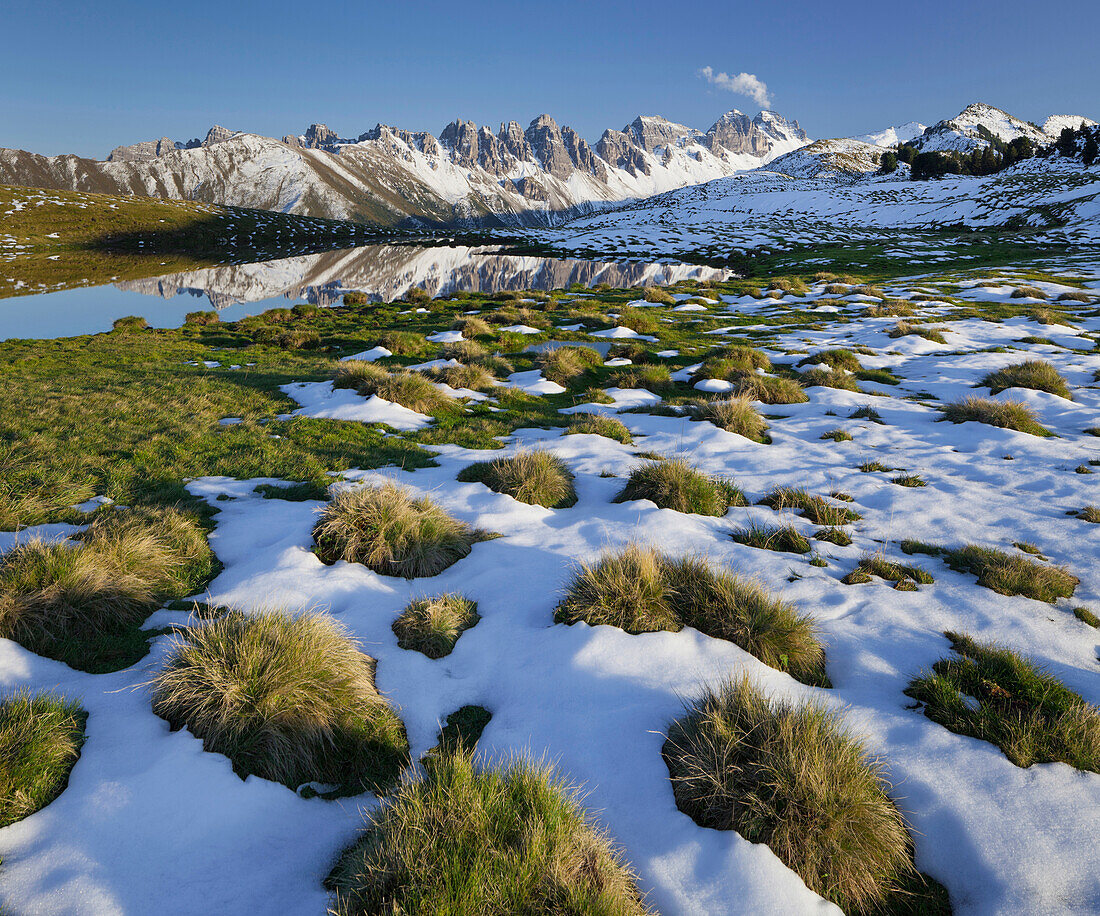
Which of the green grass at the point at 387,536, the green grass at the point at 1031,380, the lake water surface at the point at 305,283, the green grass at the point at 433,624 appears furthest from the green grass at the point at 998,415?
the lake water surface at the point at 305,283

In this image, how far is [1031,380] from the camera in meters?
13.2

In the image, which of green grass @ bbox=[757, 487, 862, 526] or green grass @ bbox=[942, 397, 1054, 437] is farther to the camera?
green grass @ bbox=[942, 397, 1054, 437]

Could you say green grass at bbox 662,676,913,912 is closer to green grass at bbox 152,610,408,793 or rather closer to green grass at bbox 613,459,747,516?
green grass at bbox 152,610,408,793

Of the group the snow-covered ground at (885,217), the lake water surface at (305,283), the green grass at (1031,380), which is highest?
the snow-covered ground at (885,217)

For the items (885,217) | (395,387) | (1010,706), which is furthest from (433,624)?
(885,217)

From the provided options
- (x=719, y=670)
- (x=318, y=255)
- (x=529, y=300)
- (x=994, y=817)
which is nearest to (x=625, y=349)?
(x=529, y=300)

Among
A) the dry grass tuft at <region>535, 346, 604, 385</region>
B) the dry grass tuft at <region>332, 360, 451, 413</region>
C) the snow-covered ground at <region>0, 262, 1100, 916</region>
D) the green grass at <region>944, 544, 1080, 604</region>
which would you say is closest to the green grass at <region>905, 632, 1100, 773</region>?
the snow-covered ground at <region>0, 262, 1100, 916</region>

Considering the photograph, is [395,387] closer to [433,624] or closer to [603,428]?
[603,428]

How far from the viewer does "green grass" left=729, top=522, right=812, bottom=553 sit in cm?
691

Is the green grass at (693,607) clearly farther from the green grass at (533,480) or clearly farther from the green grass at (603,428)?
the green grass at (603,428)

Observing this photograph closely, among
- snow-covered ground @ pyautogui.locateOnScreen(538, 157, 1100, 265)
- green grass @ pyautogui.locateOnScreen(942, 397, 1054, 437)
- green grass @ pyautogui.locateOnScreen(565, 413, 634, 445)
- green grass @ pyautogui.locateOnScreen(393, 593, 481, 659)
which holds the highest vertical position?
snow-covered ground @ pyautogui.locateOnScreen(538, 157, 1100, 265)

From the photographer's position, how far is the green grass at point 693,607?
4.99 meters

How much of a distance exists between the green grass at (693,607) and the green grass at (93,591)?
4.41 meters

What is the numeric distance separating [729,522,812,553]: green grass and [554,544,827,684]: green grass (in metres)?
1.61
